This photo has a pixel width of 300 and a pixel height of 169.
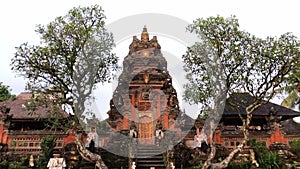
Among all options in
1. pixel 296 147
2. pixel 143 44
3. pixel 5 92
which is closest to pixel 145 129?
pixel 143 44

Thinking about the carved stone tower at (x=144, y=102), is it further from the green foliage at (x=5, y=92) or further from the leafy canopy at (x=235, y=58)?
the green foliage at (x=5, y=92)

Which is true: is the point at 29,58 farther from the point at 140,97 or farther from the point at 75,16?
the point at 140,97

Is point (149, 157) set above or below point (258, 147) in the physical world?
below

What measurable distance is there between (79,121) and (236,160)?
8.16m

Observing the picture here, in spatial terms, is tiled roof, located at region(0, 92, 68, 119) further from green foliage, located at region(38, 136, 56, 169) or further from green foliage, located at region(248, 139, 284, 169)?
green foliage, located at region(248, 139, 284, 169)

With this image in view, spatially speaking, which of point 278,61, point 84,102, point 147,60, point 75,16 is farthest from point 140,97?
point 278,61

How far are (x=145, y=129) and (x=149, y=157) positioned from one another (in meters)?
4.20

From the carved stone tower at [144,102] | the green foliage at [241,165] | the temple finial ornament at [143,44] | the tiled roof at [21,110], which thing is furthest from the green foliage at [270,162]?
the temple finial ornament at [143,44]

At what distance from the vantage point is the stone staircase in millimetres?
15594

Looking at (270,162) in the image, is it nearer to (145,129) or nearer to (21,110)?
(145,129)

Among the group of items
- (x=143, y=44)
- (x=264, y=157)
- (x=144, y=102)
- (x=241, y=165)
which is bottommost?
(x=241, y=165)

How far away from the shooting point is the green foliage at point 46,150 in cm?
1475

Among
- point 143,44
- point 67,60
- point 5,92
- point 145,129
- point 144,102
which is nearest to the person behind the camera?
point 67,60

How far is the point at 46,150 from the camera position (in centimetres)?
1520
